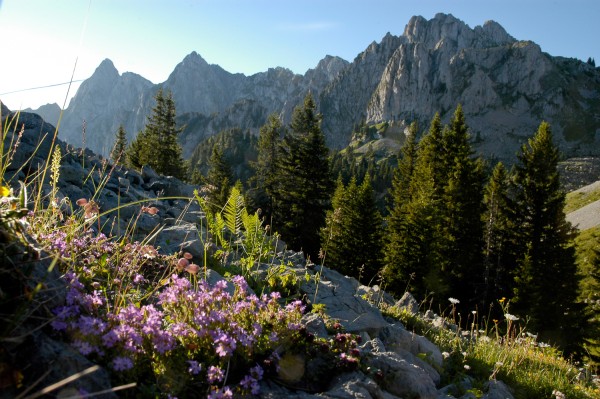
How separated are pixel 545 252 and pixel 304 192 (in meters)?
17.4

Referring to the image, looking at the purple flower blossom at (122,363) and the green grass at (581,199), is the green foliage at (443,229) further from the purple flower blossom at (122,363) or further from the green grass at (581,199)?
the green grass at (581,199)

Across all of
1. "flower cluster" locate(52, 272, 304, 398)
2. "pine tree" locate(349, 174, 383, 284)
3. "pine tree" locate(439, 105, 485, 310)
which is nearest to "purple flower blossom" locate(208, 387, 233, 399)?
"flower cluster" locate(52, 272, 304, 398)

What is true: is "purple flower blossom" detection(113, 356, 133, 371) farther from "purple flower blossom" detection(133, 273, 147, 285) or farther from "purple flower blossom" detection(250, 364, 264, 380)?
"purple flower blossom" detection(133, 273, 147, 285)

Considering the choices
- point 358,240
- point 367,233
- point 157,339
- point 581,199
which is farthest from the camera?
point 581,199

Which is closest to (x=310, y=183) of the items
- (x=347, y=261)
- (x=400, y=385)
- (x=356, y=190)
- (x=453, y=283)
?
(x=356, y=190)

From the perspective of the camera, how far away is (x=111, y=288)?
3529mm

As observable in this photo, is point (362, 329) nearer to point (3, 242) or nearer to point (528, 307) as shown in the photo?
point (3, 242)

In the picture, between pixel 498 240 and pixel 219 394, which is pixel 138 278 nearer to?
pixel 219 394

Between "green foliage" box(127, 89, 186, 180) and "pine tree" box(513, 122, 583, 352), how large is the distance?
35.0 m

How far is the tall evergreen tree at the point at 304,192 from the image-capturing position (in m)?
30.2

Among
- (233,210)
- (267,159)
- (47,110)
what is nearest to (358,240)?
(267,159)

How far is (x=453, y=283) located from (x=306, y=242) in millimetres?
11008

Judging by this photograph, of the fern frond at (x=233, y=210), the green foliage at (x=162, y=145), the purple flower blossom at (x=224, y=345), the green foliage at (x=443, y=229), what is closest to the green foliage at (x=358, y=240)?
the green foliage at (x=443, y=229)

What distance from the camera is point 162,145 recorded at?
45469 mm
